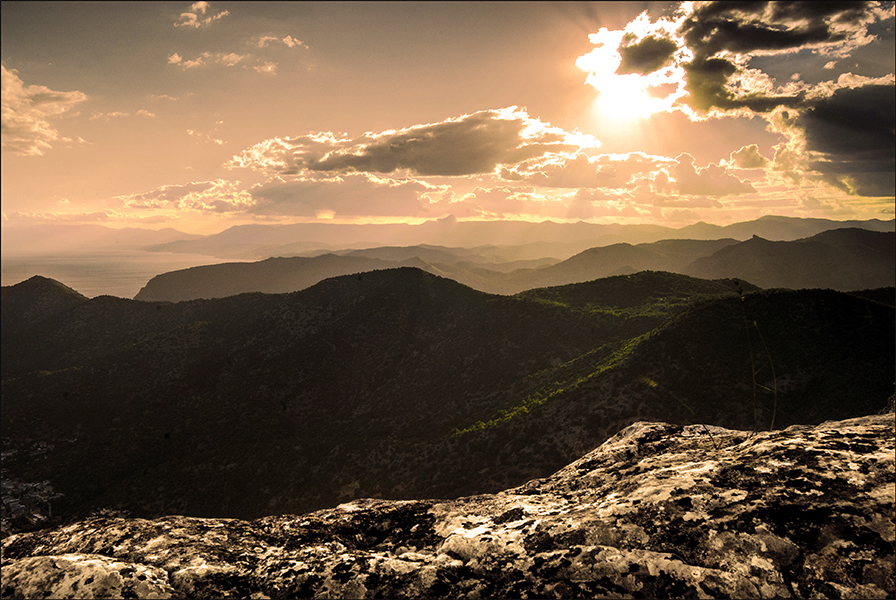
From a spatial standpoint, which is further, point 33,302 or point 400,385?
point 33,302

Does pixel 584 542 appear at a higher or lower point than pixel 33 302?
lower

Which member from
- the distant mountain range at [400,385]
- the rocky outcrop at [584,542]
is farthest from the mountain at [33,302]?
the rocky outcrop at [584,542]

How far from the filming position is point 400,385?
52.1 metres

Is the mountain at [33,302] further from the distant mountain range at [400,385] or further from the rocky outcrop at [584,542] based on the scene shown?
the rocky outcrop at [584,542]

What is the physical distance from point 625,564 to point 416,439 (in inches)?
Answer: 1481

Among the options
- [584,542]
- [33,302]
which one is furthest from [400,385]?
[33,302]

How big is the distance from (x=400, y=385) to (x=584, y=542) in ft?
160

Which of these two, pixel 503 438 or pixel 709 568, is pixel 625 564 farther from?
pixel 503 438

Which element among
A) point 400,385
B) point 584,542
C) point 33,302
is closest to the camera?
point 584,542

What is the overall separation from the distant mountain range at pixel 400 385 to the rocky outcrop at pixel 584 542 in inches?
375

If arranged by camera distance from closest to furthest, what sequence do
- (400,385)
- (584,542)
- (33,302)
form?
(584,542) < (400,385) < (33,302)

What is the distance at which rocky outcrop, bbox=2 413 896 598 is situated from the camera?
3.84 meters

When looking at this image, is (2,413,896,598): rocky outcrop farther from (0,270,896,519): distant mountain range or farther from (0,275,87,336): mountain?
(0,275,87,336): mountain

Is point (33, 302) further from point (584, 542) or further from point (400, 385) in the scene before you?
point (584, 542)
